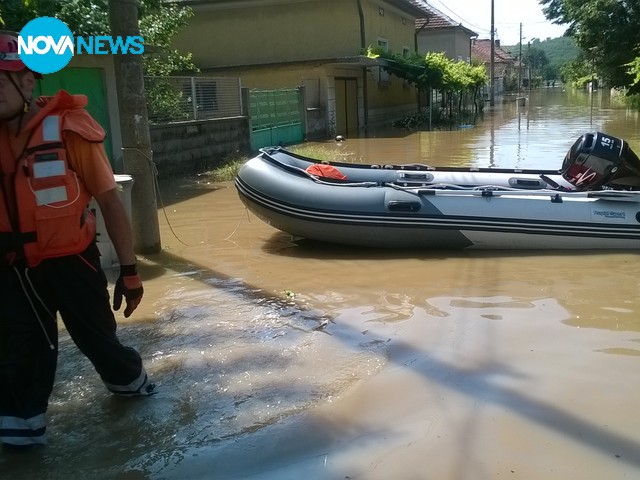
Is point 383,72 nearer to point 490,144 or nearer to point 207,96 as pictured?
point 490,144

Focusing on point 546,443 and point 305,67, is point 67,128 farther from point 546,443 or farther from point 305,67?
point 305,67

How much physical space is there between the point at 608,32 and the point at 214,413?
27.7 meters

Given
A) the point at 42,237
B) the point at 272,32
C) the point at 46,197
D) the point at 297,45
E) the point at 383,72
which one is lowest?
the point at 42,237

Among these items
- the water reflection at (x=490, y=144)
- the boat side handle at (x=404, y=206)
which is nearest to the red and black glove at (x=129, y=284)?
the boat side handle at (x=404, y=206)

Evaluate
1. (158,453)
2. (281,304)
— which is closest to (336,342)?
(281,304)

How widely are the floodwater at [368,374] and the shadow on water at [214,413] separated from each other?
0.03 feet

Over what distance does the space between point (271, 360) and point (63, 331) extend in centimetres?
152

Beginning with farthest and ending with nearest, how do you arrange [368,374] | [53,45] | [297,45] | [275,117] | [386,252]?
[297,45]
[275,117]
[386,252]
[53,45]
[368,374]

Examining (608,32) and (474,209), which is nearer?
(474,209)

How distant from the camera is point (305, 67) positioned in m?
19.4

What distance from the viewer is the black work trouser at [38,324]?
2596mm

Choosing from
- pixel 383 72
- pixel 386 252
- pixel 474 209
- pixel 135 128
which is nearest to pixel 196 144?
pixel 135 128

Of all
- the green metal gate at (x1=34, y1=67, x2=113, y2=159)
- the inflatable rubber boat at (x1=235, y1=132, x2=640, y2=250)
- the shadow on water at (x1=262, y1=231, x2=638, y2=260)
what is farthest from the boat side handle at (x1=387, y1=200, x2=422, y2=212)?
the green metal gate at (x1=34, y1=67, x2=113, y2=159)

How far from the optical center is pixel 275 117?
1645cm
